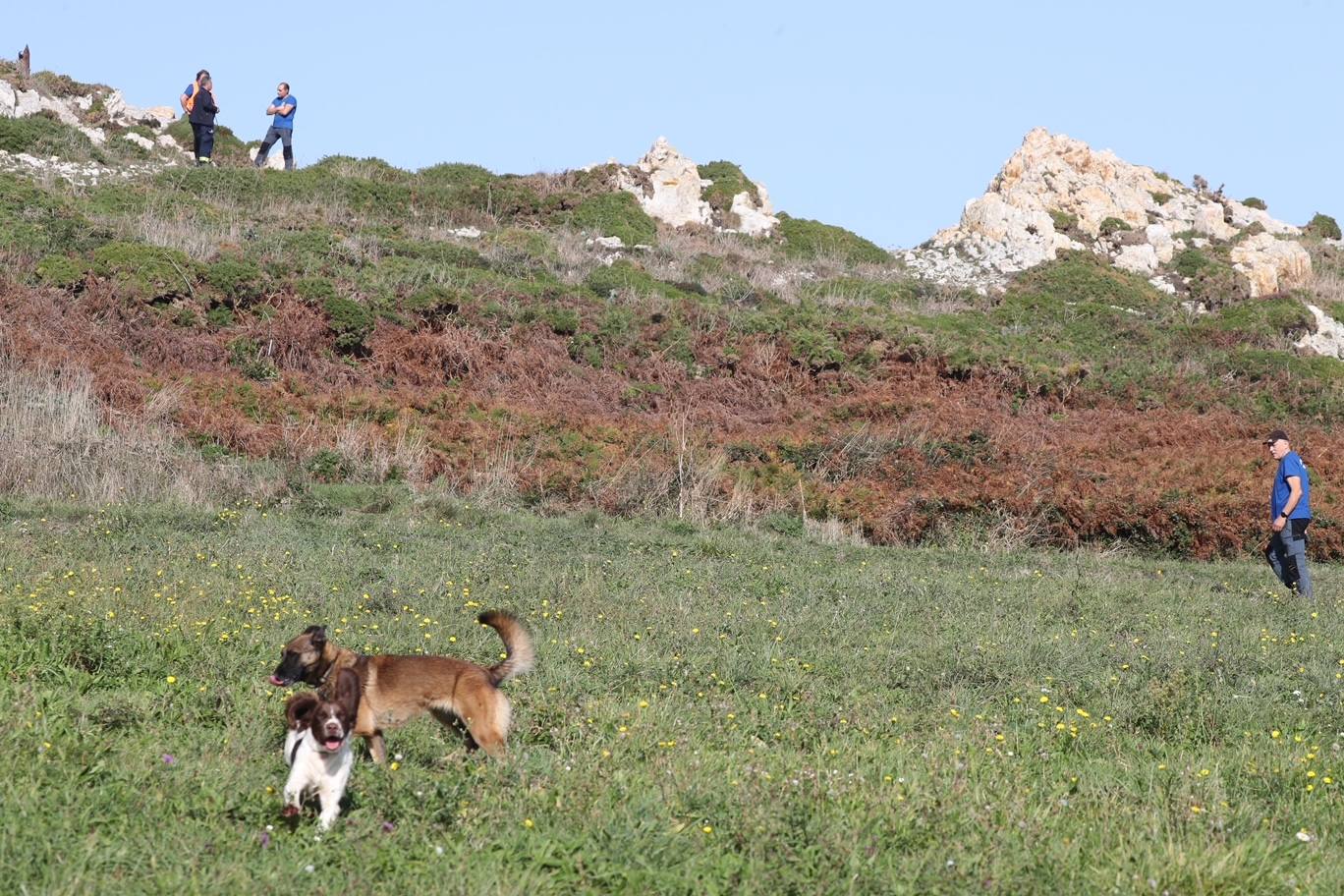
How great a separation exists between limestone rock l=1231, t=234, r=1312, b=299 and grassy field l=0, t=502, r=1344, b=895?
26.8 meters

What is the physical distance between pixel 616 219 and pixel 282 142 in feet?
28.8

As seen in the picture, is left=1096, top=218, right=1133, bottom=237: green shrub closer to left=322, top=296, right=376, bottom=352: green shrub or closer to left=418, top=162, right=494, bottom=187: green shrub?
left=418, top=162, right=494, bottom=187: green shrub

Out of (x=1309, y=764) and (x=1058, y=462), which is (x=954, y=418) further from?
(x=1309, y=764)

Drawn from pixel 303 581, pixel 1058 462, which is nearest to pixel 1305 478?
pixel 1058 462

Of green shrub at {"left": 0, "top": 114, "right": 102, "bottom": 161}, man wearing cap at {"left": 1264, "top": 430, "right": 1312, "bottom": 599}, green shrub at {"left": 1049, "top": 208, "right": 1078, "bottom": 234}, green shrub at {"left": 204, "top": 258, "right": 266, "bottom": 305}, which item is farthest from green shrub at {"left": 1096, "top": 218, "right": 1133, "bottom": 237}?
man wearing cap at {"left": 1264, "top": 430, "right": 1312, "bottom": 599}

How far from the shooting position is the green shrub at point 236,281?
25.2 m

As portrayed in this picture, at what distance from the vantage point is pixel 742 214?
41.6 meters

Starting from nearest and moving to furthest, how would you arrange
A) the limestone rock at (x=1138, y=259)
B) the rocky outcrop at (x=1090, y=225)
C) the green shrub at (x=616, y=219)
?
the green shrub at (x=616, y=219) → the rocky outcrop at (x=1090, y=225) → the limestone rock at (x=1138, y=259)

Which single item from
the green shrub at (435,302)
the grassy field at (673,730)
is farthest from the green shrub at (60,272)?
the grassy field at (673,730)

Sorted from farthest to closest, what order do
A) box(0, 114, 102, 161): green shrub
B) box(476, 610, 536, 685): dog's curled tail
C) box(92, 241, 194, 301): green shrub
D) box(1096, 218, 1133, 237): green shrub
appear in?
box(1096, 218, 1133, 237): green shrub → box(0, 114, 102, 161): green shrub → box(92, 241, 194, 301): green shrub → box(476, 610, 536, 685): dog's curled tail

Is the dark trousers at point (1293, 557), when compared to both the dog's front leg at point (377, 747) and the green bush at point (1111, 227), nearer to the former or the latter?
the dog's front leg at point (377, 747)

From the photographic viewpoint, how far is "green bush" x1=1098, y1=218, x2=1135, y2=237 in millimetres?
41781

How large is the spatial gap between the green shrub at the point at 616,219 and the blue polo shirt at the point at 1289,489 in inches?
922

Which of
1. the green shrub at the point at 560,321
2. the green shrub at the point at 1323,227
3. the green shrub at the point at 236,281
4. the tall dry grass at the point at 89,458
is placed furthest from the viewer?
the green shrub at the point at 1323,227
